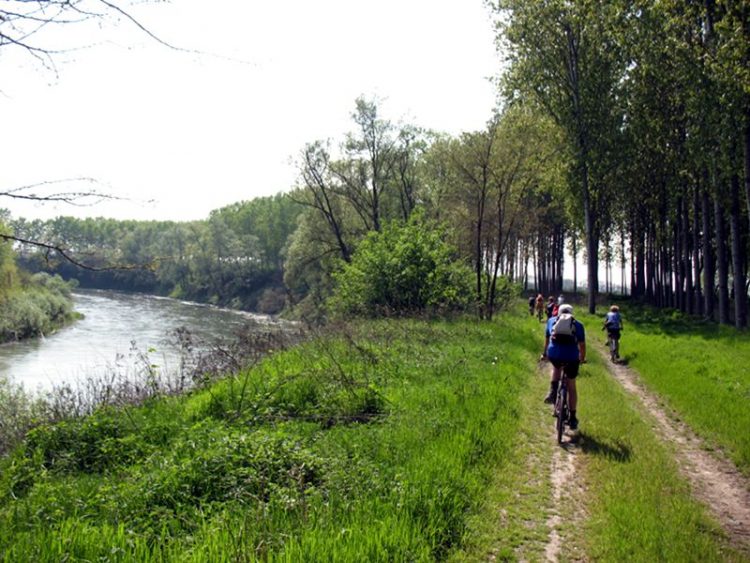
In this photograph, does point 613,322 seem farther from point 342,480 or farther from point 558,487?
point 342,480

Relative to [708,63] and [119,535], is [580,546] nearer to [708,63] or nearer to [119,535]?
[119,535]

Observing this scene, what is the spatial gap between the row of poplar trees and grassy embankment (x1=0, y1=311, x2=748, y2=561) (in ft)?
42.7

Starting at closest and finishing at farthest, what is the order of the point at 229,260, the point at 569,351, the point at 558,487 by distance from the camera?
1. the point at 558,487
2. the point at 569,351
3. the point at 229,260

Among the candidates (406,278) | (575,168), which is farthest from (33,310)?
(575,168)

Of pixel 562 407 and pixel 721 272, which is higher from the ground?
pixel 721 272

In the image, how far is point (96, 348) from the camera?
2889 centimetres

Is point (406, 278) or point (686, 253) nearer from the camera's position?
point (406, 278)

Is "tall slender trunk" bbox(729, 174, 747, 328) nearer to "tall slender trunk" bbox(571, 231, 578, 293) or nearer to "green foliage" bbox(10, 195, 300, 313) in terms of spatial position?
"tall slender trunk" bbox(571, 231, 578, 293)

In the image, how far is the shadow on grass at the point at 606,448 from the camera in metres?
7.40

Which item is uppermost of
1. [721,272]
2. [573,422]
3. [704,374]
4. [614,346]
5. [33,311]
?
[721,272]

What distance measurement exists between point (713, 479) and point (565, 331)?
275cm

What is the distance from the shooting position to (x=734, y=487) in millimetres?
6684

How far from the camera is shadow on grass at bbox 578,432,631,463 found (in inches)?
291

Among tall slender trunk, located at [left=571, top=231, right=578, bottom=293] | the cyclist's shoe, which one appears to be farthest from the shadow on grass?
tall slender trunk, located at [left=571, top=231, right=578, bottom=293]
